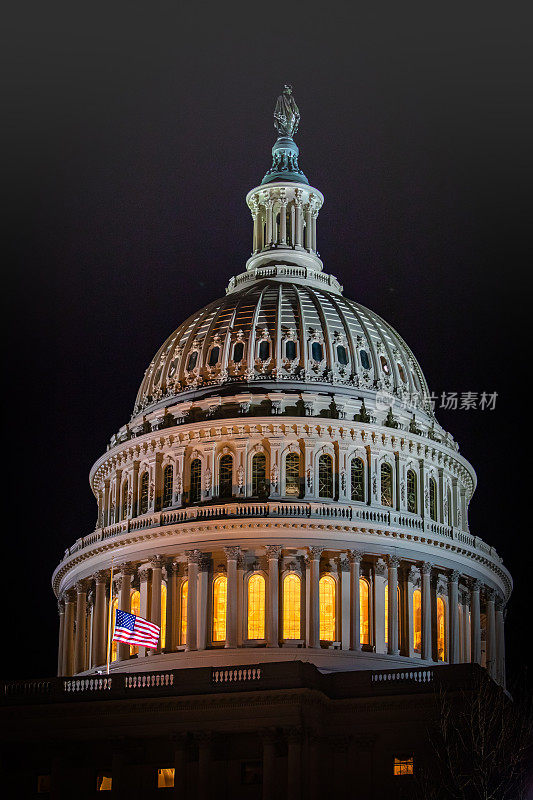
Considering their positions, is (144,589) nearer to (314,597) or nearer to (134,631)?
(314,597)

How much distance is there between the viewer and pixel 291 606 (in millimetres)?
100250

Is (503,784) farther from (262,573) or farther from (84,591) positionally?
(84,591)

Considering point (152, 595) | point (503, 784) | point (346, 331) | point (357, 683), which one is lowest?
point (503, 784)

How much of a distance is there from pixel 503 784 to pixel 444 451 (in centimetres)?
3782

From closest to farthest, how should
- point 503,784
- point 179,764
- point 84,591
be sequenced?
point 503,784, point 179,764, point 84,591

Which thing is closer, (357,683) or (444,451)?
(357,683)

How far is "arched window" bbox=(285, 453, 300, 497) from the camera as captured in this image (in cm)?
10412

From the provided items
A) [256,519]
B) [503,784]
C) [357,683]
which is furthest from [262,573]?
[503,784]

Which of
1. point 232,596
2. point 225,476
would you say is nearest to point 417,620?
point 232,596

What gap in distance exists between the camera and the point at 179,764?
80.5 m

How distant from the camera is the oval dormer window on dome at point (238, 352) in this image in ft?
363

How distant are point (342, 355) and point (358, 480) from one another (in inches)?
358

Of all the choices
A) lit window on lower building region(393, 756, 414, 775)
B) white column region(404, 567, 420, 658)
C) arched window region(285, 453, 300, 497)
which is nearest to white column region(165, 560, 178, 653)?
arched window region(285, 453, 300, 497)

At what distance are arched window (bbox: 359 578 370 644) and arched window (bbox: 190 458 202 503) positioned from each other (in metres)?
10.8
